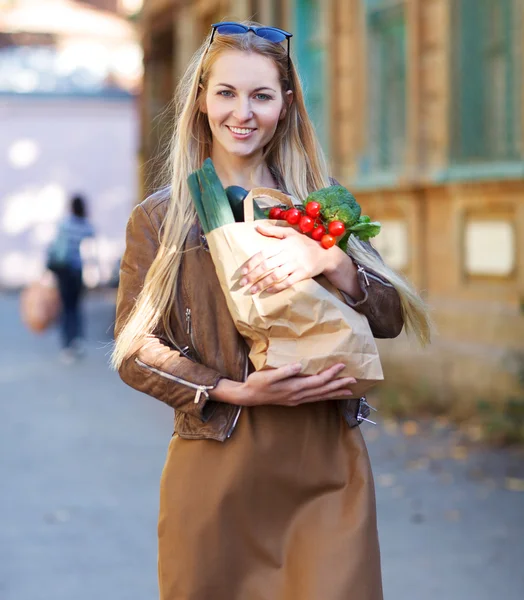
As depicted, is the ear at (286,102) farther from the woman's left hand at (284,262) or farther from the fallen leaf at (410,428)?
the fallen leaf at (410,428)

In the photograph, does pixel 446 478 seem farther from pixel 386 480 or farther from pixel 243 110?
pixel 243 110

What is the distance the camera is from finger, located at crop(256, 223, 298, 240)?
2.79 meters

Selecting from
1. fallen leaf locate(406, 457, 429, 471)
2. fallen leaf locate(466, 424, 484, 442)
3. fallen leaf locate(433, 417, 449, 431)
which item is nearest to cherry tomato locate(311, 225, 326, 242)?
fallen leaf locate(406, 457, 429, 471)

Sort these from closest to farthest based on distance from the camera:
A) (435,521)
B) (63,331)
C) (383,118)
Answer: (435,521), (383,118), (63,331)

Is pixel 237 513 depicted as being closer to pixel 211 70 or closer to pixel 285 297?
pixel 285 297

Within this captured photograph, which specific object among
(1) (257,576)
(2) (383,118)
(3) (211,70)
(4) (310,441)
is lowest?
(1) (257,576)

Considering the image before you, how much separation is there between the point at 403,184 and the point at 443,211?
588 mm

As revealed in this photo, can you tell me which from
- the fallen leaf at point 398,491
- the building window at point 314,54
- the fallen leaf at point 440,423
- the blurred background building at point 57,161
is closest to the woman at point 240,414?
the fallen leaf at point 398,491

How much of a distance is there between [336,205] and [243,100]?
364 mm

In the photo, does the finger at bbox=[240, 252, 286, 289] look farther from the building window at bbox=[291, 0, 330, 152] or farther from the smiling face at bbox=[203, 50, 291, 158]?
the building window at bbox=[291, 0, 330, 152]

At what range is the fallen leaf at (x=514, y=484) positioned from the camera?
716cm

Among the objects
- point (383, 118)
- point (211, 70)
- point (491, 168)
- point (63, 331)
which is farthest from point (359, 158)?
point (211, 70)

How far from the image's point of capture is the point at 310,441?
294 cm

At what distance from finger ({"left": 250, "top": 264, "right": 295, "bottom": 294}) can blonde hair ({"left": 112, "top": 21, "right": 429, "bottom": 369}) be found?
293 mm
